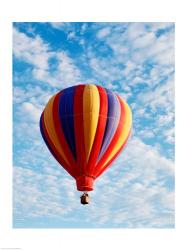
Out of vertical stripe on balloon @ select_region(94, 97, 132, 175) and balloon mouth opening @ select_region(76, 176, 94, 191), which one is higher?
vertical stripe on balloon @ select_region(94, 97, 132, 175)

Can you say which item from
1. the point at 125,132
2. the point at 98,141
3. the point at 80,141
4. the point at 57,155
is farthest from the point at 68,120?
the point at 125,132

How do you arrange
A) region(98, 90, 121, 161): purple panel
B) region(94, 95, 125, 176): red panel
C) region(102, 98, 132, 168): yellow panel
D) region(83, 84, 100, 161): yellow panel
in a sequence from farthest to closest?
region(102, 98, 132, 168): yellow panel
region(94, 95, 125, 176): red panel
region(98, 90, 121, 161): purple panel
region(83, 84, 100, 161): yellow panel

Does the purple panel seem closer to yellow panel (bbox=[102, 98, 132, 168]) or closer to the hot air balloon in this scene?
the hot air balloon

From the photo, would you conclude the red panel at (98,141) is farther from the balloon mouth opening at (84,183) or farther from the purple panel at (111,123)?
the balloon mouth opening at (84,183)

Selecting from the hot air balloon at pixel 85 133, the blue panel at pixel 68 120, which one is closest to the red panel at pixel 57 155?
the hot air balloon at pixel 85 133

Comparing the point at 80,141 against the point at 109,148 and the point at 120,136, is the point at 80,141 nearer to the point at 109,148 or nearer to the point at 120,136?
the point at 109,148

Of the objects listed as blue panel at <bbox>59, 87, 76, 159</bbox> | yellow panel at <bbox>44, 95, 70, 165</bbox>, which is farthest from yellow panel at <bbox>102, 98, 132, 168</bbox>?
yellow panel at <bbox>44, 95, 70, 165</bbox>

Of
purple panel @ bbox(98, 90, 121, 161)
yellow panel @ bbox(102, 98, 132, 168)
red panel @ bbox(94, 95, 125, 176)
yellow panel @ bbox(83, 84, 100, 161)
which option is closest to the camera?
yellow panel @ bbox(83, 84, 100, 161)
